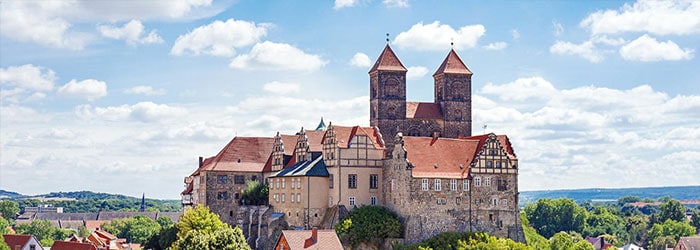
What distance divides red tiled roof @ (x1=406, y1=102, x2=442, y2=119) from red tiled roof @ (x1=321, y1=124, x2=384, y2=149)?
31.6ft

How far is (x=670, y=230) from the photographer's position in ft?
545

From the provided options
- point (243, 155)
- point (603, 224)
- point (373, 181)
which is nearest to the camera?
point (373, 181)

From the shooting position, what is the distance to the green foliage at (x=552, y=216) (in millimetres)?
170625

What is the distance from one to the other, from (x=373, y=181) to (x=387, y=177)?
54.0 inches

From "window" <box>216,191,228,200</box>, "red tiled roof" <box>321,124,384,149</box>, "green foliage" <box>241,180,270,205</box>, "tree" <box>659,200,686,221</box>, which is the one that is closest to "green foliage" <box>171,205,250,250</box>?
"window" <box>216,191,228,200</box>

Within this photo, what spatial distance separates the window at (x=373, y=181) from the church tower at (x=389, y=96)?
10.5 metres

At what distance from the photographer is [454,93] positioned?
97500mm

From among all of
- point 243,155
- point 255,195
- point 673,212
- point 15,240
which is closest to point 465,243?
point 255,195

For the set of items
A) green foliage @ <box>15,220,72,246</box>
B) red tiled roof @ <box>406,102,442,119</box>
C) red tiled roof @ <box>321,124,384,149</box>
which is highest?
red tiled roof @ <box>406,102,442,119</box>

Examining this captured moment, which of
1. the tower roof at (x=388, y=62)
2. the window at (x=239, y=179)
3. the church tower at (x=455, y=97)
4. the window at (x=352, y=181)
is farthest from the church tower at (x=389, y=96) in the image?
the window at (x=239, y=179)

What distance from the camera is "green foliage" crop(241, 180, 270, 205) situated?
9300 centimetres

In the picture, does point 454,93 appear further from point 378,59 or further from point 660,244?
point 660,244

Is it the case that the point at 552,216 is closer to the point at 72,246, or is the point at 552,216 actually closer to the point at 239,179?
the point at 239,179

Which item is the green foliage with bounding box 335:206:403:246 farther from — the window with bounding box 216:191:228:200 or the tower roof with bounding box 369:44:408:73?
the tower roof with bounding box 369:44:408:73
